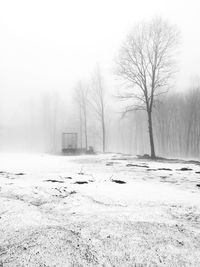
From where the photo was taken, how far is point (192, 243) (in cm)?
245

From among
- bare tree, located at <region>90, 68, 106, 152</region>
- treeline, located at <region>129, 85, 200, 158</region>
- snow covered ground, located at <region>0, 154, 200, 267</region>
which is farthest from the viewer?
treeline, located at <region>129, 85, 200, 158</region>

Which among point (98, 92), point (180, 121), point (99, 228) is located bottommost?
point (99, 228)

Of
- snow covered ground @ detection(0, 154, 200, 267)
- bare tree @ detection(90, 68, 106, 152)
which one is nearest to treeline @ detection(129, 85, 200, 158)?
bare tree @ detection(90, 68, 106, 152)

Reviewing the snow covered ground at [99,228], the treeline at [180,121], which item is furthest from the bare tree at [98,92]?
the snow covered ground at [99,228]

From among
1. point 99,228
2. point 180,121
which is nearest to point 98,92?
point 180,121

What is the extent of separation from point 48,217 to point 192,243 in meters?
2.04

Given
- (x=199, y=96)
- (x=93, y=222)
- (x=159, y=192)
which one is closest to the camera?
(x=93, y=222)

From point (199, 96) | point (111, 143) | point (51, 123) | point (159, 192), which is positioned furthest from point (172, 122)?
point (159, 192)

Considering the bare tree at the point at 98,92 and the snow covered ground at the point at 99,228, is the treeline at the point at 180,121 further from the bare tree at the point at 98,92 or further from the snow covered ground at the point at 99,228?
the snow covered ground at the point at 99,228

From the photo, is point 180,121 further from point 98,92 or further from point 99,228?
point 99,228

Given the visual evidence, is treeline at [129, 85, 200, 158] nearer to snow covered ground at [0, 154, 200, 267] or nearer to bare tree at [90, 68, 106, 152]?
bare tree at [90, 68, 106, 152]

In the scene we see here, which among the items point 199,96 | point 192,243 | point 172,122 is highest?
point 199,96

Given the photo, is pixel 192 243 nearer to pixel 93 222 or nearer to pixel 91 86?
pixel 93 222

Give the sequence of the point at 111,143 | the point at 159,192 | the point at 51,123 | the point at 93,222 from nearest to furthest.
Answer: the point at 93,222 < the point at 159,192 < the point at 51,123 < the point at 111,143
